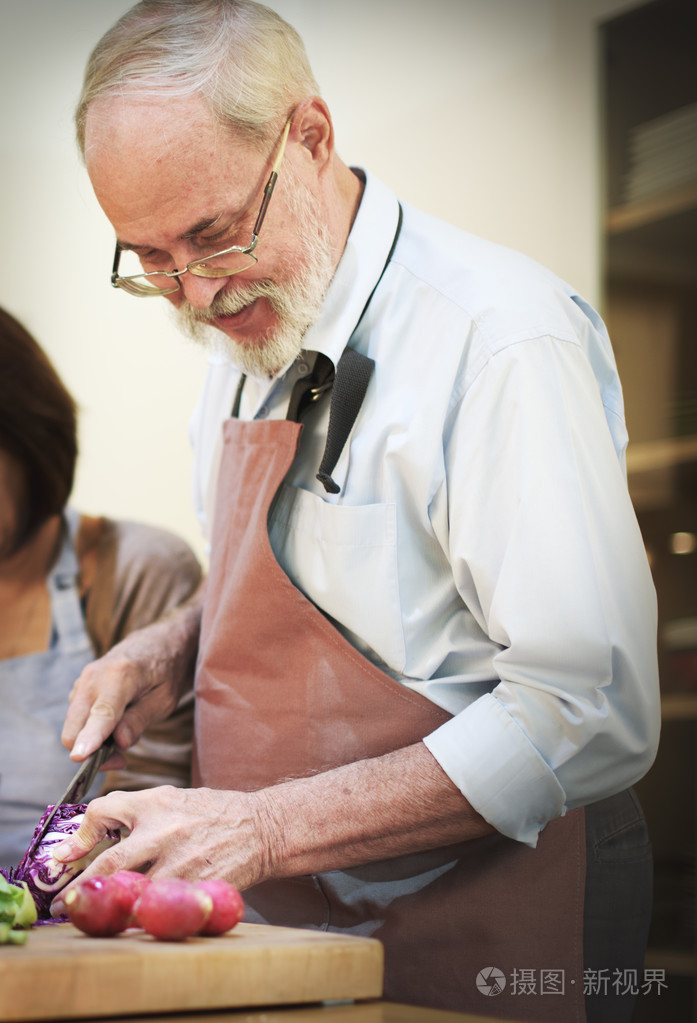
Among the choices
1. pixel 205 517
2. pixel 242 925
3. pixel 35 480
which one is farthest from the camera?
pixel 35 480

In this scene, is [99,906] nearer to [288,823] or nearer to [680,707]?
[288,823]

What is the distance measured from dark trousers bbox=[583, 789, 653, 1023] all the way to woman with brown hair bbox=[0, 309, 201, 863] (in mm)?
579

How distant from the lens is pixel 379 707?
3.19 ft

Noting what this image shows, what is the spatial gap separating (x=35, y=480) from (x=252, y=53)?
2.49ft

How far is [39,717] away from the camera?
1.41 meters

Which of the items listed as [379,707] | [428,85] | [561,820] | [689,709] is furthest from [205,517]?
[689,709]

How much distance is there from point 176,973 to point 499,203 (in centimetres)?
141

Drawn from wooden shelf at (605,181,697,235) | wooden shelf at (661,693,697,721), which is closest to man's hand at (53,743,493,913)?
wooden shelf at (661,693,697,721)

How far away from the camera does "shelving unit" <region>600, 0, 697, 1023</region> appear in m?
1.95

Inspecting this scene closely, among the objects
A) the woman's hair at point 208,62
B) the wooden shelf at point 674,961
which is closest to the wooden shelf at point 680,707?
the wooden shelf at point 674,961

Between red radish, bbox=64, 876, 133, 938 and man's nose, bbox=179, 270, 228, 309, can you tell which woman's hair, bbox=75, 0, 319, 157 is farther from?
red radish, bbox=64, 876, 133, 938

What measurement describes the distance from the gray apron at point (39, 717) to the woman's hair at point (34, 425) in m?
0.09

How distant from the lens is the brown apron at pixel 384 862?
0.95 m

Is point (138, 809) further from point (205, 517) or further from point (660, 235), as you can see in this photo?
point (660, 235)
